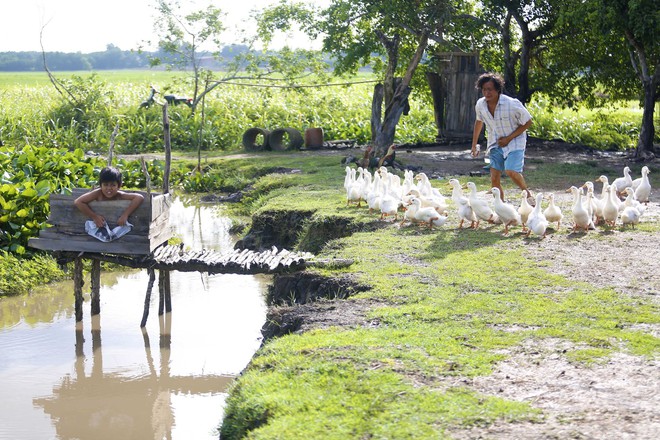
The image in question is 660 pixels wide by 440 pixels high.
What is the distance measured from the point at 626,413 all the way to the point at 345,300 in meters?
3.38

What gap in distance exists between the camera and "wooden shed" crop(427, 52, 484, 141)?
893 inches

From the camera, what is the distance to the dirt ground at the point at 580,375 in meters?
5.22

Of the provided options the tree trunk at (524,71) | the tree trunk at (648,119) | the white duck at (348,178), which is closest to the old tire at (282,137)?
the tree trunk at (524,71)

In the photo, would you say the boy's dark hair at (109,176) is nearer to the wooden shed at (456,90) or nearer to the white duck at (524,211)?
the white duck at (524,211)

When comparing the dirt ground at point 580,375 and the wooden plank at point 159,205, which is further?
the wooden plank at point 159,205

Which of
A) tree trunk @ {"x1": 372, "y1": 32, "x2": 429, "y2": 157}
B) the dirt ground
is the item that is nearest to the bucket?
tree trunk @ {"x1": 372, "y1": 32, "x2": 429, "y2": 157}

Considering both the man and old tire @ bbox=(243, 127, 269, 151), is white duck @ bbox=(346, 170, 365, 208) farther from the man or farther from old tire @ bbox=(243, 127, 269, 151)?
old tire @ bbox=(243, 127, 269, 151)

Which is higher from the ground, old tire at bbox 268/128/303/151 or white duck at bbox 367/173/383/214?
old tire at bbox 268/128/303/151

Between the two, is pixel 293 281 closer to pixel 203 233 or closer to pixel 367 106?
pixel 203 233

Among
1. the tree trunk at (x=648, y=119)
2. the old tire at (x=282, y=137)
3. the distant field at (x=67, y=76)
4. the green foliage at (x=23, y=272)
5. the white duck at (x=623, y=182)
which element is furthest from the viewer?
the distant field at (x=67, y=76)

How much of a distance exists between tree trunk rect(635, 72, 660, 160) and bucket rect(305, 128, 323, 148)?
8.13 metres

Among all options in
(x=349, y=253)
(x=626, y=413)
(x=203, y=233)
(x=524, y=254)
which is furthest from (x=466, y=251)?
(x=203, y=233)

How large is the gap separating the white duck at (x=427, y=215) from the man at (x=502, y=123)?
918 mm

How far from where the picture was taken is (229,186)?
20047 millimetres
